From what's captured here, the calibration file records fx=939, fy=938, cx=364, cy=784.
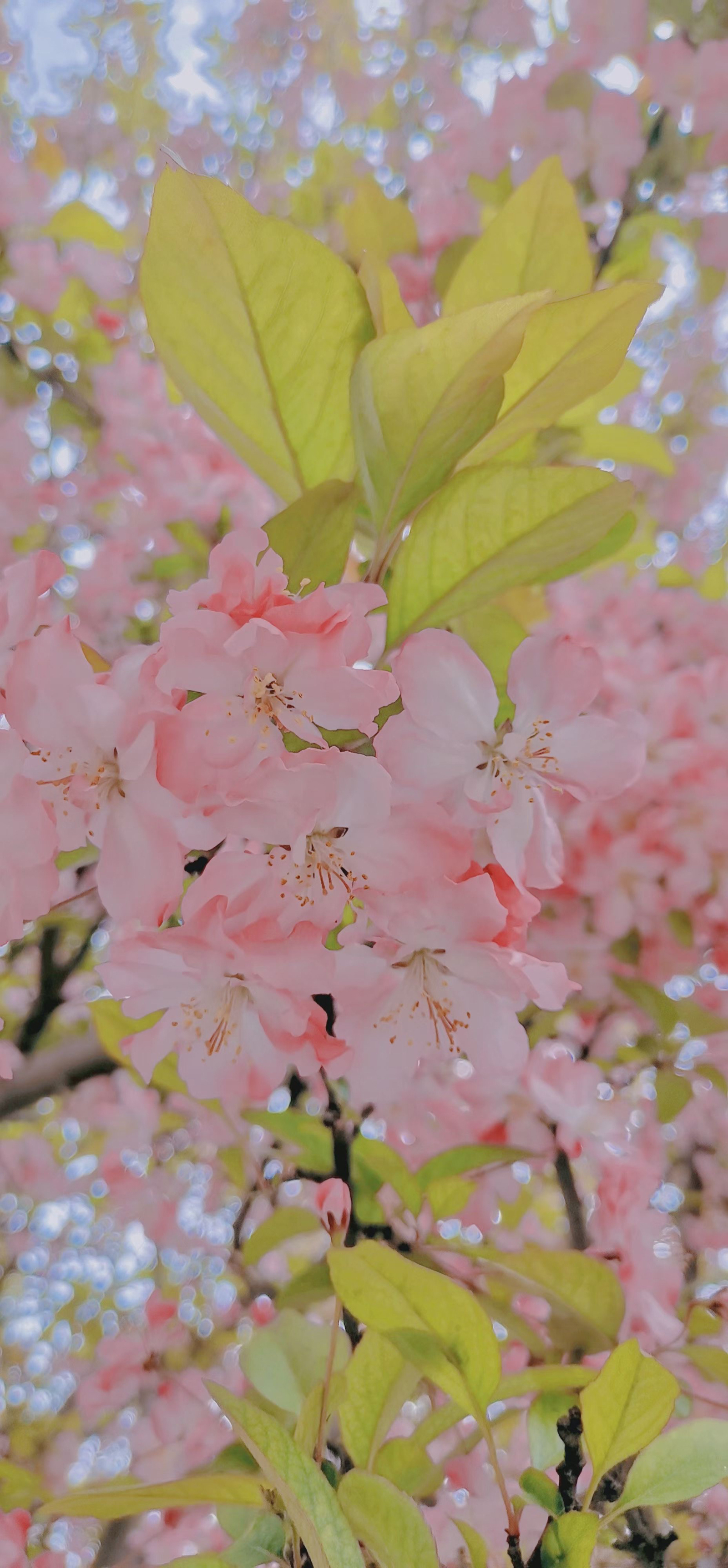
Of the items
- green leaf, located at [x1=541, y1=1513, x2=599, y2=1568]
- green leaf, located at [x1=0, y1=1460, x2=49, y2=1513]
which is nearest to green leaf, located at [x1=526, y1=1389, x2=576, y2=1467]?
green leaf, located at [x1=541, y1=1513, x2=599, y2=1568]

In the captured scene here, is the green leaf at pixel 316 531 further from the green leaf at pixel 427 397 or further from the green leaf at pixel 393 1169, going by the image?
the green leaf at pixel 393 1169

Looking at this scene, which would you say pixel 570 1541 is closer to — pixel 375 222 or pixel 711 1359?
pixel 711 1359

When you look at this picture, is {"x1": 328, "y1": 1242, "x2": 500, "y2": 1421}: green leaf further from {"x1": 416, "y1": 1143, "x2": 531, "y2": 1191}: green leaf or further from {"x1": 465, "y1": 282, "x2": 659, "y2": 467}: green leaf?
{"x1": 465, "y1": 282, "x2": 659, "y2": 467}: green leaf

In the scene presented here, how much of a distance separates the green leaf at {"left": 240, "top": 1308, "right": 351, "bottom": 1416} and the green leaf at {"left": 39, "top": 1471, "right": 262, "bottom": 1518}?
13 cm

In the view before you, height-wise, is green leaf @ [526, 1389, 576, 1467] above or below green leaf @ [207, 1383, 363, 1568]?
below

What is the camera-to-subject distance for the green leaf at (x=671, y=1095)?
1.13 m

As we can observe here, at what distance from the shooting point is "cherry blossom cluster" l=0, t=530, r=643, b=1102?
0.43m

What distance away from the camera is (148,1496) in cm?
50

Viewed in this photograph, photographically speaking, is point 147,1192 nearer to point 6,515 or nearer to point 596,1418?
point 6,515

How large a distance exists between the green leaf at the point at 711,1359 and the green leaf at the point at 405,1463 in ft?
0.69

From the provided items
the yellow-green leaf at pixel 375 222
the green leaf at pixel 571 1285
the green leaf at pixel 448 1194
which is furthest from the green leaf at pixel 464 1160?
the yellow-green leaf at pixel 375 222

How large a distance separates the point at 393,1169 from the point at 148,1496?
365mm

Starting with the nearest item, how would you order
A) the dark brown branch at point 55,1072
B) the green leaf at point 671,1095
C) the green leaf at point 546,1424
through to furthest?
1. the green leaf at point 546,1424
2. the green leaf at point 671,1095
3. the dark brown branch at point 55,1072

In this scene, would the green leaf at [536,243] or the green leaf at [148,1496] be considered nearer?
the green leaf at [148,1496]
